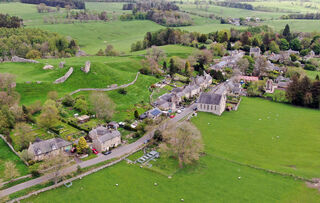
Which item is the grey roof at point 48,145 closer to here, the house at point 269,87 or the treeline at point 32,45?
the treeline at point 32,45

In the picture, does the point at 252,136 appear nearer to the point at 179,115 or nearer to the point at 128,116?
the point at 179,115

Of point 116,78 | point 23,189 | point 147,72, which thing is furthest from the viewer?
point 147,72

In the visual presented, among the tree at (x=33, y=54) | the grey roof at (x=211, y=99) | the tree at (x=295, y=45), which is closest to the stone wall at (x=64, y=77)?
the tree at (x=33, y=54)

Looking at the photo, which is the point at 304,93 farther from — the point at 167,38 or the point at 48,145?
the point at 167,38

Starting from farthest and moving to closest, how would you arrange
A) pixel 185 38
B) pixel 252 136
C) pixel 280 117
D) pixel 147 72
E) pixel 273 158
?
pixel 185 38
pixel 147 72
pixel 280 117
pixel 252 136
pixel 273 158

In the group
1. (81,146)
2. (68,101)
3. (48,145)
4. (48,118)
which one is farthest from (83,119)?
(48,145)

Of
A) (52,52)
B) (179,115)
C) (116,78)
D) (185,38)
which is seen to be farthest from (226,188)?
(185,38)
